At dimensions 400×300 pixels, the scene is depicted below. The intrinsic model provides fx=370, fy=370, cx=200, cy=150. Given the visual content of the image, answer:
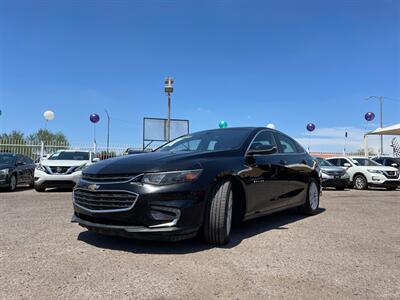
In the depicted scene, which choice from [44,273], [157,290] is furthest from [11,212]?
[157,290]

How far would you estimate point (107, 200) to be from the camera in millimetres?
4020

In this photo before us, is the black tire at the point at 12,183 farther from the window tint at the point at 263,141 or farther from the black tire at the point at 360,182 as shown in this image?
the black tire at the point at 360,182

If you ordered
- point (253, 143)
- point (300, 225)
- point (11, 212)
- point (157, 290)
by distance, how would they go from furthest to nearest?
point (11, 212), point (300, 225), point (253, 143), point (157, 290)

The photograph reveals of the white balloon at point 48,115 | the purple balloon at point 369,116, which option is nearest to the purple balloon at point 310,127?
the purple balloon at point 369,116

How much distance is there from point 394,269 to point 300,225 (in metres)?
2.27

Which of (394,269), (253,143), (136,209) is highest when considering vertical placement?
(253,143)

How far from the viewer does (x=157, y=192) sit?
12.7 feet

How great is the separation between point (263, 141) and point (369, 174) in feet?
38.1

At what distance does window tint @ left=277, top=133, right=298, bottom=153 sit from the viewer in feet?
20.6

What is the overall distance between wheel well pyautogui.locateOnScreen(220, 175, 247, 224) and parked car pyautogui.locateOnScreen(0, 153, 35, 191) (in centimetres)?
934

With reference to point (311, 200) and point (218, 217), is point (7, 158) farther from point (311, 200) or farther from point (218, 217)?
point (218, 217)

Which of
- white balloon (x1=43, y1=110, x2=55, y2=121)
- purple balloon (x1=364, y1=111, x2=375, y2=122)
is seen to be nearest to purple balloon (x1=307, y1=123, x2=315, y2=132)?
purple balloon (x1=364, y1=111, x2=375, y2=122)

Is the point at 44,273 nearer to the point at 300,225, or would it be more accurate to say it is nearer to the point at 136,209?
the point at 136,209

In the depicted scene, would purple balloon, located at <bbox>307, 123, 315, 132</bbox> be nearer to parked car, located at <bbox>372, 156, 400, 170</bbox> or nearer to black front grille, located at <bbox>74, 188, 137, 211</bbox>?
parked car, located at <bbox>372, 156, 400, 170</bbox>
